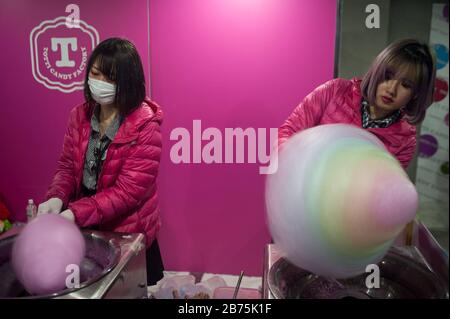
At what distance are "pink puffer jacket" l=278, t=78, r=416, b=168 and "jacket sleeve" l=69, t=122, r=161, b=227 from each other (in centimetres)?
35

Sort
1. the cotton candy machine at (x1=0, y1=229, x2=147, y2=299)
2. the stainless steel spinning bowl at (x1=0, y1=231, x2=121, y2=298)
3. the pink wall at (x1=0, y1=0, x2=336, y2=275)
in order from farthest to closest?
the pink wall at (x1=0, y1=0, x2=336, y2=275), the stainless steel spinning bowl at (x1=0, y1=231, x2=121, y2=298), the cotton candy machine at (x1=0, y1=229, x2=147, y2=299)

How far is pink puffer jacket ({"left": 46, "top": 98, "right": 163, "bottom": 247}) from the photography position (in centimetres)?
107

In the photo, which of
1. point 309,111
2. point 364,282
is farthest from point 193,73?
point 364,282

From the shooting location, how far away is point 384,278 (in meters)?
0.94

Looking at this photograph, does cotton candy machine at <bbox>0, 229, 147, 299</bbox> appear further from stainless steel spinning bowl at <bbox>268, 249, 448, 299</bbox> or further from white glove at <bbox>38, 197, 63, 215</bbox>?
stainless steel spinning bowl at <bbox>268, 249, 448, 299</bbox>

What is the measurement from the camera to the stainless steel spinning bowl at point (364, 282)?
0.87 meters

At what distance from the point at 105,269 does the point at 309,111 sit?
62 cm

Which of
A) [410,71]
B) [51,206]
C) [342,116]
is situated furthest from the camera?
[51,206]

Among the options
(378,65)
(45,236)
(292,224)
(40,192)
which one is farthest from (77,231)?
(378,65)

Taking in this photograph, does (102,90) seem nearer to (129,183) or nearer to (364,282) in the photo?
(129,183)

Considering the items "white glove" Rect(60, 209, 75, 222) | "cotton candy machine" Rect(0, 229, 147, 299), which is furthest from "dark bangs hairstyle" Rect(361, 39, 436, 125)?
"white glove" Rect(60, 209, 75, 222)

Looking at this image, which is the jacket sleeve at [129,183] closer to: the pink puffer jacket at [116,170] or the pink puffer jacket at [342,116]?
the pink puffer jacket at [116,170]

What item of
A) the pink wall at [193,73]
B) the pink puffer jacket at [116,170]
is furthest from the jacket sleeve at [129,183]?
the pink wall at [193,73]

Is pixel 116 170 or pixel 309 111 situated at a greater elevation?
pixel 309 111
